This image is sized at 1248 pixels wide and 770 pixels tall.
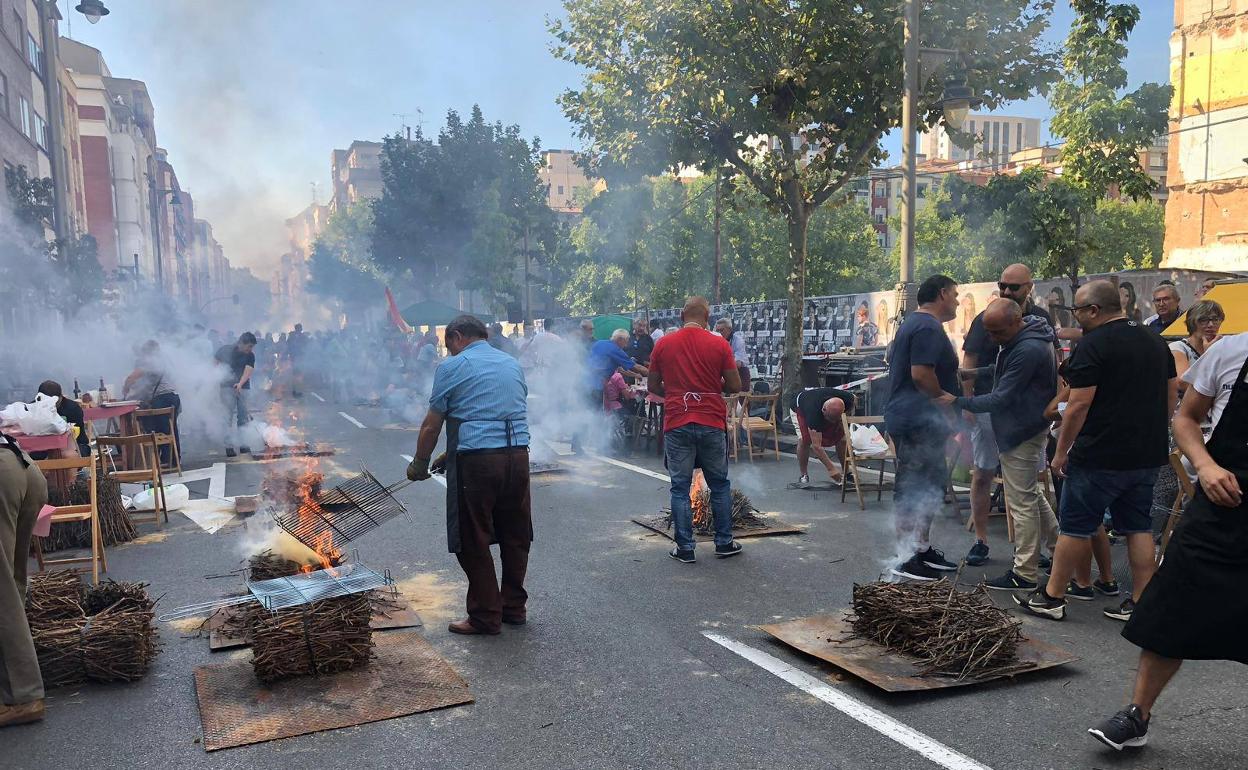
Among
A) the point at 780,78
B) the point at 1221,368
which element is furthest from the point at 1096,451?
the point at 780,78

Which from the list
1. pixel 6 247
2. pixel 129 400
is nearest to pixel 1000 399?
pixel 129 400

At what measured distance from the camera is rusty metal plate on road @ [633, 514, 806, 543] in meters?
7.15

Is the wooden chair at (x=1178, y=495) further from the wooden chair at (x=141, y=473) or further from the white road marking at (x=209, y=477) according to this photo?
the white road marking at (x=209, y=477)

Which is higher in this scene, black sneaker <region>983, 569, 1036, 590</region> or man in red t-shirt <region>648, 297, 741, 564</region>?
man in red t-shirt <region>648, 297, 741, 564</region>

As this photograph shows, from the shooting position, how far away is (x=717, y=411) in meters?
6.45

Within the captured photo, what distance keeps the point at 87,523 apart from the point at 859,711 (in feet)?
22.2

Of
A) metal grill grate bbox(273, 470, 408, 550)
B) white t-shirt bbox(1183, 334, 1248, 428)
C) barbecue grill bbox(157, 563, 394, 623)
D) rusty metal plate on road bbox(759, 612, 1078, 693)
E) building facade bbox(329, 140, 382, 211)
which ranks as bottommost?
rusty metal plate on road bbox(759, 612, 1078, 693)

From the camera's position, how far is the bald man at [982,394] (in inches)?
232

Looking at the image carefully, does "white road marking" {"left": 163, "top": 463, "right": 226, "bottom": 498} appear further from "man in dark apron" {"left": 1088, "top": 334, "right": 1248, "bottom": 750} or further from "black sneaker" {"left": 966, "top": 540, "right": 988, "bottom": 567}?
"man in dark apron" {"left": 1088, "top": 334, "right": 1248, "bottom": 750}

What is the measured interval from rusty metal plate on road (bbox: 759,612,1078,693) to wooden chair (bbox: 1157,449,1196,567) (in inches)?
47.2

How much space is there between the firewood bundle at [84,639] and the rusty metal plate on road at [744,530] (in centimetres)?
373

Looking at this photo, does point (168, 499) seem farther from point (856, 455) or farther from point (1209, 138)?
point (1209, 138)

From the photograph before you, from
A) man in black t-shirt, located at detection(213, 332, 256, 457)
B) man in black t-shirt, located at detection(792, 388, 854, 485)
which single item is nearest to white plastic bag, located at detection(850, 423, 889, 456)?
man in black t-shirt, located at detection(792, 388, 854, 485)

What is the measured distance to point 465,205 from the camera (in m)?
39.8
